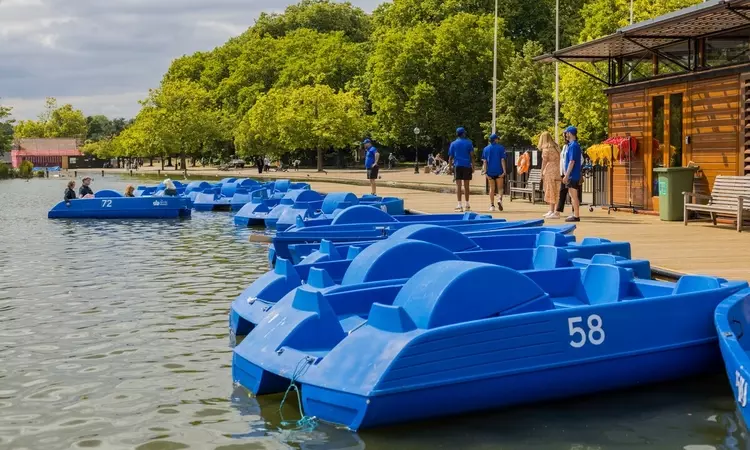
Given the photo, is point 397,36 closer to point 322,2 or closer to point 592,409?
point 322,2

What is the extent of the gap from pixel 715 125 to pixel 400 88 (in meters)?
54.9

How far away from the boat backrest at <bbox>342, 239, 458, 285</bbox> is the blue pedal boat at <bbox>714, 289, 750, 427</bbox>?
2.64 m

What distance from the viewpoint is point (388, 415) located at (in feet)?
22.4

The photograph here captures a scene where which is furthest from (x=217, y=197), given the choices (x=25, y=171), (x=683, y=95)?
(x=25, y=171)

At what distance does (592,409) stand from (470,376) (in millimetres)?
1203

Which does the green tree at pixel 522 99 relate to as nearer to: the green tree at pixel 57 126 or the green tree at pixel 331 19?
the green tree at pixel 331 19

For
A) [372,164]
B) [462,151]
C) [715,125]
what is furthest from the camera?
[372,164]

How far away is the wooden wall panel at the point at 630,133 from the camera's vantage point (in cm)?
2199

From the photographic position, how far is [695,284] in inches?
348

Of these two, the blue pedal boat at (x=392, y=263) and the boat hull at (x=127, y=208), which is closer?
the blue pedal boat at (x=392, y=263)

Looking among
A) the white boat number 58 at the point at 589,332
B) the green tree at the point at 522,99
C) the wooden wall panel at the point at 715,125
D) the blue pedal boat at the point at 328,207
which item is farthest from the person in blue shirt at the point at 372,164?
the green tree at the point at 522,99

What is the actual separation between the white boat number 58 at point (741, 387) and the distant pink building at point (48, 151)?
158 m

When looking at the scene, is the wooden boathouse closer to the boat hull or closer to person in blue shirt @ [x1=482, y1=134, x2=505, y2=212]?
person in blue shirt @ [x1=482, y1=134, x2=505, y2=212]

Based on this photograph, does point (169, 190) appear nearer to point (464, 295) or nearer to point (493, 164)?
point (493, 164)
